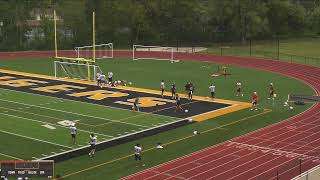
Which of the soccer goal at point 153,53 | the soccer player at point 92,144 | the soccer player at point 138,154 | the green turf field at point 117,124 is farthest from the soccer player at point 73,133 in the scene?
the soccer goal at point 153,53

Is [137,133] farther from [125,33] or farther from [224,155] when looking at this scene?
[125,33]

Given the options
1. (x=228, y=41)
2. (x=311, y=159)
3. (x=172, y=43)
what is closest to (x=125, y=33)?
(x=172, y=43)

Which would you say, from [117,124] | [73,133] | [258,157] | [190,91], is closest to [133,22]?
[190,91]

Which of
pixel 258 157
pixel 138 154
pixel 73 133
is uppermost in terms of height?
pixel 73 133

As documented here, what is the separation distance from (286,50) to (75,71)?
120 ft

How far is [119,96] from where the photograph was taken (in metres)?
39.9

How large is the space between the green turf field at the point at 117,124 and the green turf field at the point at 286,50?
16.1m

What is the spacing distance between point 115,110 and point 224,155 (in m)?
11.2

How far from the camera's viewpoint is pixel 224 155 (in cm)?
2589

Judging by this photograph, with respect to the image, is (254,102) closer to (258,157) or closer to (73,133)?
(258,157)

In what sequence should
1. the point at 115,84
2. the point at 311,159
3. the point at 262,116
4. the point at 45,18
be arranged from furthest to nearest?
the point at 45,18
the point at 115,84
the point at 262,116
the point at 311,159

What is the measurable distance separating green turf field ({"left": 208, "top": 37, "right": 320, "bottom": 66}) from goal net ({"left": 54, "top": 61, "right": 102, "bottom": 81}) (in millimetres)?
23486

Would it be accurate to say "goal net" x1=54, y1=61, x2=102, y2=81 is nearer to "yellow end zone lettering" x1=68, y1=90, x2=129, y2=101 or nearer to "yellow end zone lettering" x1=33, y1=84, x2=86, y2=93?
"yellow end zone lettering" x1=33, y1=84, x2=86, y2=93

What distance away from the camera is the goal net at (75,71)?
157 ft
